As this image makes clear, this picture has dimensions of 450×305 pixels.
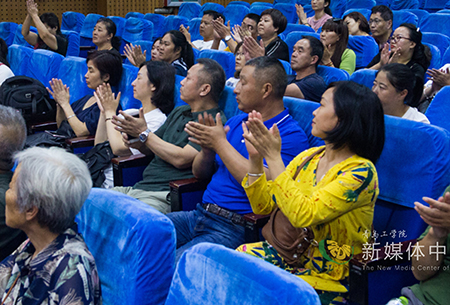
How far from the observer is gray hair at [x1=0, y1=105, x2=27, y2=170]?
1.65m

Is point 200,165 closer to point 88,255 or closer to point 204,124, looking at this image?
point 204,124

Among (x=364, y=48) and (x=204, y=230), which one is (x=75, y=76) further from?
(x=364, y=48)

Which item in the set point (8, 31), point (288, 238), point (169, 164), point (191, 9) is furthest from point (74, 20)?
point (288, 238)

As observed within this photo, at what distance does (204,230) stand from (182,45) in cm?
212

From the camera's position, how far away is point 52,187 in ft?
3.91

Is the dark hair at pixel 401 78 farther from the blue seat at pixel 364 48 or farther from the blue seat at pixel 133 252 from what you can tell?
the blue seat at pixel 364 48

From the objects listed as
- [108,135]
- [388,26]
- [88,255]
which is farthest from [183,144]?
[388,26]

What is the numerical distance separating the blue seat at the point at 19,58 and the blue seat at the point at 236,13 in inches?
128

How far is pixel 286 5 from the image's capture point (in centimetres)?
706

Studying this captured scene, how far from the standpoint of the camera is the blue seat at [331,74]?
3211mm

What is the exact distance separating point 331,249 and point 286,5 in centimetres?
596

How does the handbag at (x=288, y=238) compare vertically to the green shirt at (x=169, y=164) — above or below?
above

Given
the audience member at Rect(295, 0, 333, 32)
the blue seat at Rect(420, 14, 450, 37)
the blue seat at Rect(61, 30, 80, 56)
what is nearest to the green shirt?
the blue seat at Rect(61, 30, 80, 56)

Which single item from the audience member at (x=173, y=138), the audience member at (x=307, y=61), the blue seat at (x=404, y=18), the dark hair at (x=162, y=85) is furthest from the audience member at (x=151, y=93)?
the blue seat at (x=404, y=18)
